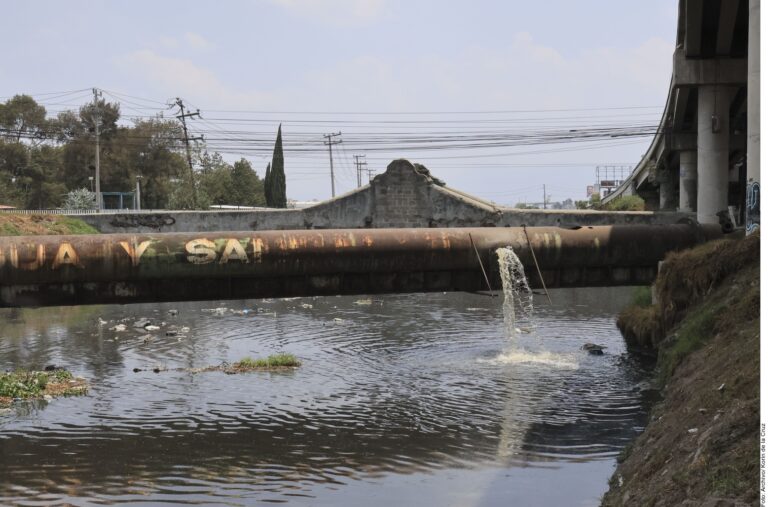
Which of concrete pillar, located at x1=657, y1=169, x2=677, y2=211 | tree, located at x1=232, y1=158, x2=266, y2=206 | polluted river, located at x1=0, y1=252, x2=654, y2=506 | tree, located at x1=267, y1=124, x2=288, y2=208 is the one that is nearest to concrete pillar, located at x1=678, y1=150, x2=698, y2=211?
concrete pillar, located at x1=657, y1=169, x2=677, y2=211

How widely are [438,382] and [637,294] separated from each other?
9.74 m

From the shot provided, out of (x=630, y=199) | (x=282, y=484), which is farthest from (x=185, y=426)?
(x=630, y=199)

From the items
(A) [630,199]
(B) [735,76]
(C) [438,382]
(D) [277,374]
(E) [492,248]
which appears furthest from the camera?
(A) [630,199]

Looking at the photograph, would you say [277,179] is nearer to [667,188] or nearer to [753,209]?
[667,188]

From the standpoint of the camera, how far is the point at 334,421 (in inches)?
573

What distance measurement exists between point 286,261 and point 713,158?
1615cm

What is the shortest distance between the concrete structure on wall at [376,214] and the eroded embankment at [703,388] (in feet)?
57.3

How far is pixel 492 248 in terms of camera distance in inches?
583

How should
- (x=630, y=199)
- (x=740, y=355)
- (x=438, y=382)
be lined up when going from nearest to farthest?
(x=740, y=355) → (x=438, y=382) → (x=630, y=199)

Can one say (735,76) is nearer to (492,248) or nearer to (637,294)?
(637,294)

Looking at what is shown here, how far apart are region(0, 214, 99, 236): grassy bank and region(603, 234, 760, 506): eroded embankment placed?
26724 millimetres

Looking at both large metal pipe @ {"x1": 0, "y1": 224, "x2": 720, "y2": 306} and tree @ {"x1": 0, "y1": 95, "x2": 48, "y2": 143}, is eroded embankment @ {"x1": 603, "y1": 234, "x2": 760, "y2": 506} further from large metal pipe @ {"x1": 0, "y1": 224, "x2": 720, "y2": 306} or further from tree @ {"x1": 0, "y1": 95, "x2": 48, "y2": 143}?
tree @ {"x1": 0, "y1": 95, "x2": 48, "y2": 143}

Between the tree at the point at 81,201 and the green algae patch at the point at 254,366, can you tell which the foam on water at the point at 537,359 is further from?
the tree at the point at 81,201

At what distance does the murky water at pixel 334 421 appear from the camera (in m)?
11.1
